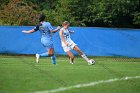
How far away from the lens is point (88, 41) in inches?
938

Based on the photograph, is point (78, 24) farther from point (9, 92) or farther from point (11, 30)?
point (9, 92)

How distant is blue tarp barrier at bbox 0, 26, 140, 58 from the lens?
2353 centimetres

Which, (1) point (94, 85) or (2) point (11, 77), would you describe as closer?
(1) point (94, 85)

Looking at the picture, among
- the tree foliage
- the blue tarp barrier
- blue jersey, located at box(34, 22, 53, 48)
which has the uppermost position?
blue jersey, located at box(34, 22, 53, 48)

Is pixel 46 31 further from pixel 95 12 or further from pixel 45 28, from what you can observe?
pixel 95 12

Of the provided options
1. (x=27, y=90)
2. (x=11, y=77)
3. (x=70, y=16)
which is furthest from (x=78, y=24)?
(x=27, y=90)

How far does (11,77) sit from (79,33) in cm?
1214

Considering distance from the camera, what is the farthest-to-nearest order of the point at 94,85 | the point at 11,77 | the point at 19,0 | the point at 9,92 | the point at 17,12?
the point at 19,0 < the point at 17,12 < the point at 11,77 < the point at 94,85 < the point at 9,92

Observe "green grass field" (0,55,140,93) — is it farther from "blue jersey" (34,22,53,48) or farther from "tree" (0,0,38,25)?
"tree" (0,0,38,25)

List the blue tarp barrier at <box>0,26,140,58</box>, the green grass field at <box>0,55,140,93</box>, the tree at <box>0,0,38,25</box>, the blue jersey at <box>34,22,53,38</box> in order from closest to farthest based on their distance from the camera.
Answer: the green grass field at <box>0,55,140,93</box> < the blue jersey at <box>34,22,53,38</box> < the blue tarp barrier at <box>0,26,140,58</box> < the tree at <box>0,0,38,25</box>

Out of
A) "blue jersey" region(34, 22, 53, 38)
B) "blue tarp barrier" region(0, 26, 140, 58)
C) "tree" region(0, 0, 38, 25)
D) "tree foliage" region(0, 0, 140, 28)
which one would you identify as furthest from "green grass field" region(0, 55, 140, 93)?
"tree foliage" region(0, 0, 140, 28)

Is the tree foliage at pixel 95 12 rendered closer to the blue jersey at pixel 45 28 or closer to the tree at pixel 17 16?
the tree at pixel 17 16

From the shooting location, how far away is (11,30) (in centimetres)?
2402

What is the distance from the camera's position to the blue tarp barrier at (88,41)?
77.2ft
